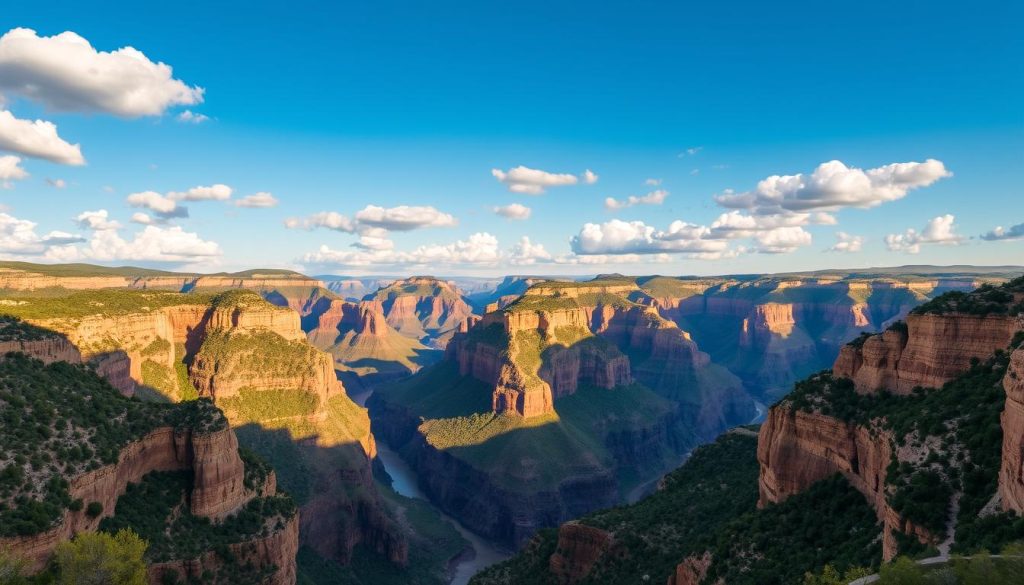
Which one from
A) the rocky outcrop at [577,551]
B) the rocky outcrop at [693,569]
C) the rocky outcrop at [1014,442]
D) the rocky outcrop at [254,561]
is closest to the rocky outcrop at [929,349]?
the rocky outcrop at [1014,442]

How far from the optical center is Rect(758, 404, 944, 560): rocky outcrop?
3675 centimetres

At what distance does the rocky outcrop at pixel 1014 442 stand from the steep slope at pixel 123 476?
54428 millimetres

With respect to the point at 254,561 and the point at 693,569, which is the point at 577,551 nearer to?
the point at 693,569

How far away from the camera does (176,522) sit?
50688 mm

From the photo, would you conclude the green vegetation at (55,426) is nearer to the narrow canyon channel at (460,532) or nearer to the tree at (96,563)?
the tree at (96,563)

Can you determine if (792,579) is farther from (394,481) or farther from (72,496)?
(394,481)

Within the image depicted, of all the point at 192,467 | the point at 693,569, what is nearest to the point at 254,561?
the point at 192,467

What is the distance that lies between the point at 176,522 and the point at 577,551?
133 ft

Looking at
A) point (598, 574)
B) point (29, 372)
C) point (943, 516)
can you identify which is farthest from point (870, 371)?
point (29, 372)

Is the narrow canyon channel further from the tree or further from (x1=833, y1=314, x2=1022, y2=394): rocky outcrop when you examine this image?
(x1=833, y1=314, x2=1022, y2=394): rocky outcrop

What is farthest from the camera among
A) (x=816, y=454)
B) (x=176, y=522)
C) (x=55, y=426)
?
(x=176, y=522)

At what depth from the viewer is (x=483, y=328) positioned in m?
183

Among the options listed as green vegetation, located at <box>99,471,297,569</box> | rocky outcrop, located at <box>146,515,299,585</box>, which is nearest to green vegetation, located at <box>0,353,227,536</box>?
green vegetation, located at <box>99,471,297,569</box>

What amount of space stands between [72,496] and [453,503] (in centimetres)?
10005
